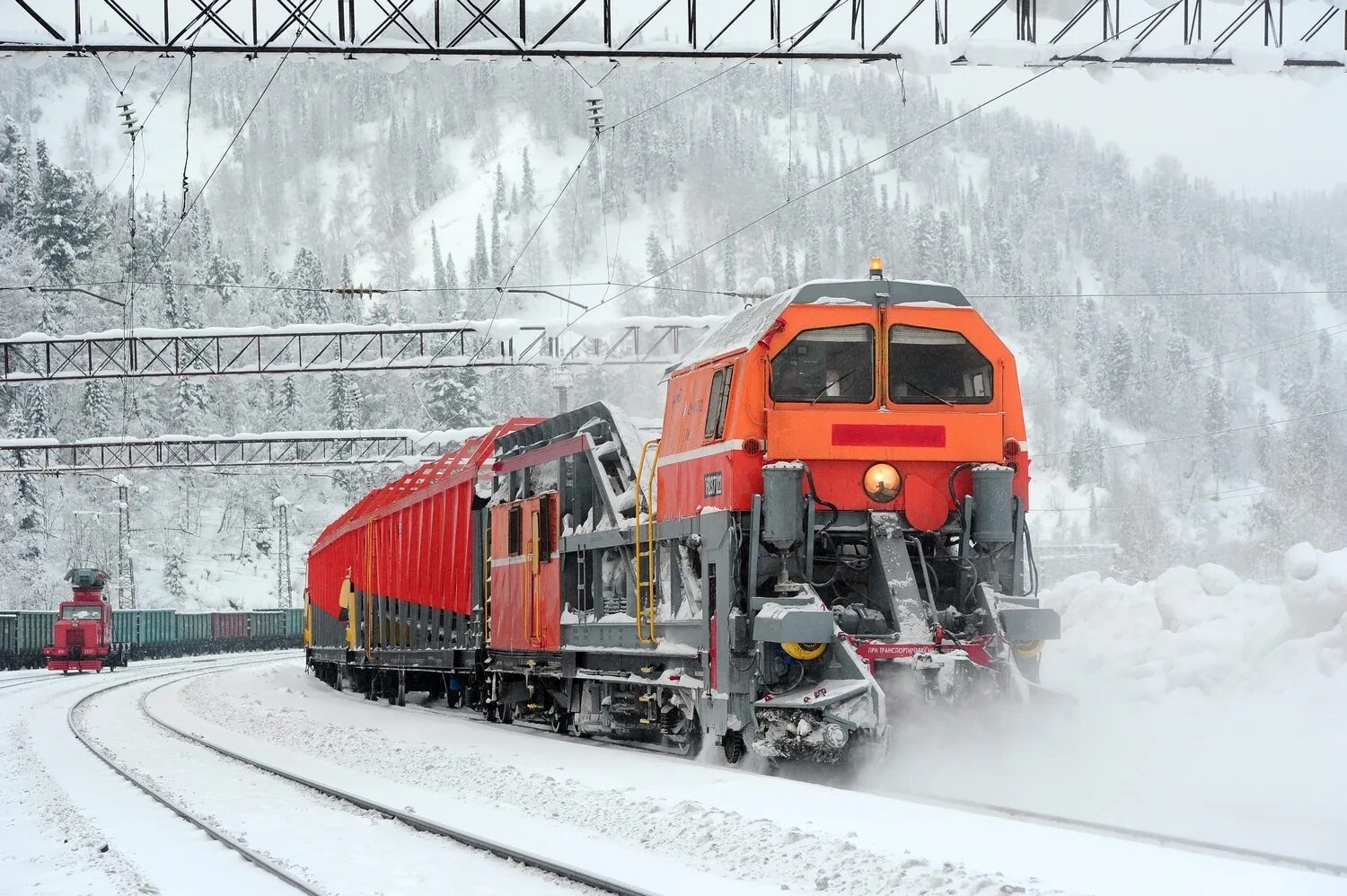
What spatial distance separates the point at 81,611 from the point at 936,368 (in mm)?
42418

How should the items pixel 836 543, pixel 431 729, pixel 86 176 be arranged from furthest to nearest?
pixel 86 176 < pixel 431 729 < pixel 836 543

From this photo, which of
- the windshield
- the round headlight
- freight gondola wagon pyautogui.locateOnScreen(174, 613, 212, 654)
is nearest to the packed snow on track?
the round headlight

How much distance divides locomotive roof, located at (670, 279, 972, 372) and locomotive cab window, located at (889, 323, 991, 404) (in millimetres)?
312

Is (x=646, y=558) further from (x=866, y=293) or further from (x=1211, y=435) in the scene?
(x=1211, y=435)

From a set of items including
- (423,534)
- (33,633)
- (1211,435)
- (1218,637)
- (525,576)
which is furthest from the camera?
(1211,435)

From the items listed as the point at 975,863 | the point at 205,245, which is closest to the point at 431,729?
the point at 975,863

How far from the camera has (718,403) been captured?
1217 centimetres

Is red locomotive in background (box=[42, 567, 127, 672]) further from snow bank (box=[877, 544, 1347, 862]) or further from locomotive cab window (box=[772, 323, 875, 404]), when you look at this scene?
locomotive cab window (box=[772, 323, 875, 404])

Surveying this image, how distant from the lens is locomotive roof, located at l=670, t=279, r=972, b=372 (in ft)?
39.1

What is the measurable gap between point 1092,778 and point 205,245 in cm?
13559

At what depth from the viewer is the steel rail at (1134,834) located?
732cm

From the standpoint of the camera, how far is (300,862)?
8.95 metres

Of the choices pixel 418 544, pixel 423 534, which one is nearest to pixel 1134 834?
pixel 423 534

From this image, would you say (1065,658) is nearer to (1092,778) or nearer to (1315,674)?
(1315,674)
